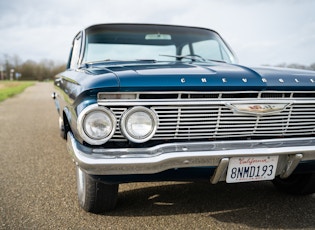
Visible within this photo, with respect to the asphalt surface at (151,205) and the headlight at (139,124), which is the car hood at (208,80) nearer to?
the headlight at (139,124)

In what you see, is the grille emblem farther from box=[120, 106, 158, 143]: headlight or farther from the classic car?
box=[120, 106, 158, 143]: headlight

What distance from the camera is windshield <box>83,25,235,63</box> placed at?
348cm

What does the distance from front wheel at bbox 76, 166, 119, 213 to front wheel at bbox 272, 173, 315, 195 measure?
150 cm

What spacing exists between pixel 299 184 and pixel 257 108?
4.10 ft

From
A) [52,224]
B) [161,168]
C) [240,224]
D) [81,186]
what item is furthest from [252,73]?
[52,224]

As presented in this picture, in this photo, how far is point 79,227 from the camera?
2510 millimetres

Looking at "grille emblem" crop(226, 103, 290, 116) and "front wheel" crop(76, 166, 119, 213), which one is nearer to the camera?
"grille emblem" crop(226, 103, 290, 116)

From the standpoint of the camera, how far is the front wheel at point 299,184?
10.1 feet

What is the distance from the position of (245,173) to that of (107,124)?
3.33ft

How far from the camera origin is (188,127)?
229cm

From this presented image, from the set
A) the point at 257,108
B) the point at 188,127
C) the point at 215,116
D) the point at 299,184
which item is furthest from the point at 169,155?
the point at 299,184

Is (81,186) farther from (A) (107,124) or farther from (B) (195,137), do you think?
(B) (195,137)

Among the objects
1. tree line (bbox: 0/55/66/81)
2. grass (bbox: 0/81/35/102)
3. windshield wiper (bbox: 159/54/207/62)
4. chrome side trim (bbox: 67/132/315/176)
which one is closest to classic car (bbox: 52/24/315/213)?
chrome side trim (bbox: 67/132/315/176)

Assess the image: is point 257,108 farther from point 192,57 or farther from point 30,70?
point 30,70
